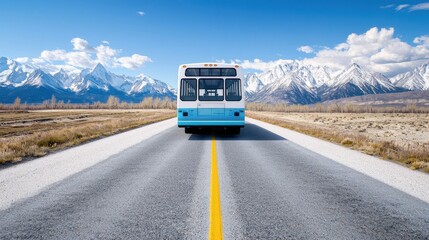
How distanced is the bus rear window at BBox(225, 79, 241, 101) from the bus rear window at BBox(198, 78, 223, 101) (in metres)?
0.29

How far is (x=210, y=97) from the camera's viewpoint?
45.1 ft

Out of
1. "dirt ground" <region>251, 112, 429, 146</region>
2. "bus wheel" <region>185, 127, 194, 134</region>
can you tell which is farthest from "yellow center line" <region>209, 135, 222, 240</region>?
"dirt ground" <region>251, 112, 429, 146</region>

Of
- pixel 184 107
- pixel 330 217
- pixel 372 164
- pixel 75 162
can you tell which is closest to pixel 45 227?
pixel 330 217

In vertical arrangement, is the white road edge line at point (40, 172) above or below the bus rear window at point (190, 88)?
below

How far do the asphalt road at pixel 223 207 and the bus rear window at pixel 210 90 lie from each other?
729 cm

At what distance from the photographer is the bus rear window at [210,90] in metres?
13.7

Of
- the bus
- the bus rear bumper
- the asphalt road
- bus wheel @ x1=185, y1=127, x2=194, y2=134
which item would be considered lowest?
the asphalt road

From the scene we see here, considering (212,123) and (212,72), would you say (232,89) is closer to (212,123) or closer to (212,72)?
(212,72)

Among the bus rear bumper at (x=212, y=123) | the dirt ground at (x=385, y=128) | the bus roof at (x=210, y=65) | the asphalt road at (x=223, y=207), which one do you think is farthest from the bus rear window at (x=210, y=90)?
the dirt ground at (x=385, y=128)

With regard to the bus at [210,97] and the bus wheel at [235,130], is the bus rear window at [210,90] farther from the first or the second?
the bus wheel at [235,130]

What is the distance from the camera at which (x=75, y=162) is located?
7.58 m

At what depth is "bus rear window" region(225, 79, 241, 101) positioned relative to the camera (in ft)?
44.9

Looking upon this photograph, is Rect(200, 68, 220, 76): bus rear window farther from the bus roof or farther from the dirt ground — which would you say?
the dirt ground

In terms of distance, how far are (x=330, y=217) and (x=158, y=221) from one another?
7.37 feet
